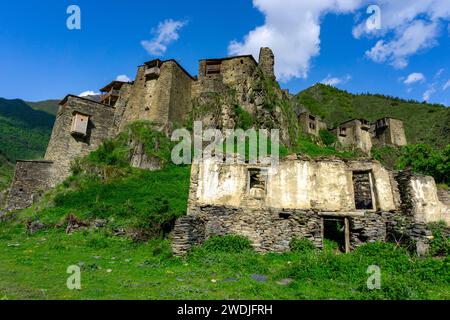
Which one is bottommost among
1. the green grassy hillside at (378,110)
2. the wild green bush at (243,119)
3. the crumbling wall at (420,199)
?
the crumbling wall at (420,199)

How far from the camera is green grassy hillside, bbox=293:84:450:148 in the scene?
65.1m

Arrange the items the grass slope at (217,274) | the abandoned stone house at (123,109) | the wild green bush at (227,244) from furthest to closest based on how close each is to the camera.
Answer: the abandoned stone house at (123,109) < the wild green bush at (227,244) < the grass slope at (217,274)

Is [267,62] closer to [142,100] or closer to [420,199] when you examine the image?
[142,100]

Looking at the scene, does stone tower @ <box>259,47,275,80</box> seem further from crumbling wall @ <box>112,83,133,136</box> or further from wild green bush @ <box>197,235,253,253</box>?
wild green bush @ <box>197,235,253,253</box>

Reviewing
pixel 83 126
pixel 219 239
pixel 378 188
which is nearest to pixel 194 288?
pixel 219 239

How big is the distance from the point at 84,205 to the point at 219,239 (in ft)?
41.8

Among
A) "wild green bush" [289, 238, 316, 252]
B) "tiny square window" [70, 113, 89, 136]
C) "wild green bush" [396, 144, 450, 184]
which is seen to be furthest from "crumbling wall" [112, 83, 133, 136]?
"wild green bush" [396, 144, 450, 184]

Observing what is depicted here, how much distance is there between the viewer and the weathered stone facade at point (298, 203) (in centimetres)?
1270

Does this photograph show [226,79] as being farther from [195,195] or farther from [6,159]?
[6,159]

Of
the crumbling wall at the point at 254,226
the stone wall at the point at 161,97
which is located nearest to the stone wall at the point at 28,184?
the stone wall at the point at 161,97

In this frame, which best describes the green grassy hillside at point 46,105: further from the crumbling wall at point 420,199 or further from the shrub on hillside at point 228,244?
the crumbling wall at point 420,199

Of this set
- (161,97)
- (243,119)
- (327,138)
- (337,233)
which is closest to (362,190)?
(337,233)

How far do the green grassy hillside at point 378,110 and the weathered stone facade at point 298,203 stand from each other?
5154 centimetres

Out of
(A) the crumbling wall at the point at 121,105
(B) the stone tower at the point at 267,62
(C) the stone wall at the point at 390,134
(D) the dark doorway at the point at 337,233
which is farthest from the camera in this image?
(C) the stone wall at the point at 390,134
